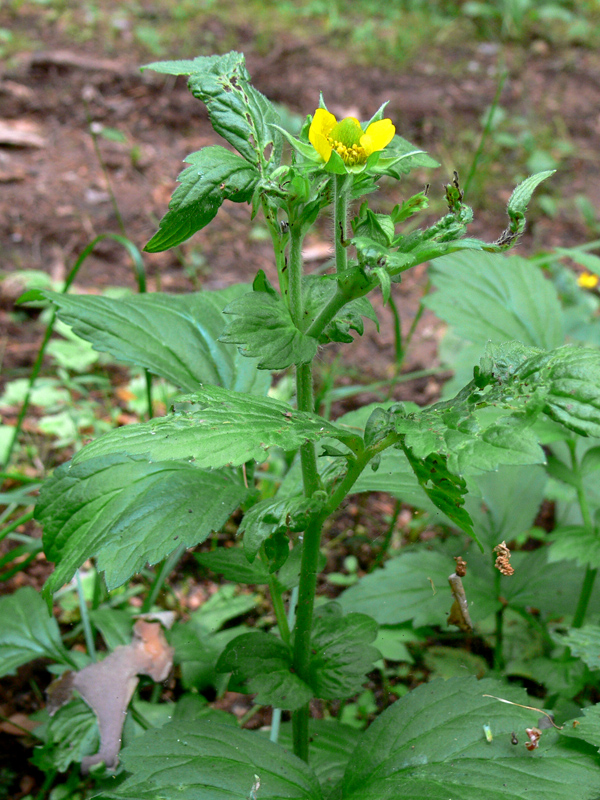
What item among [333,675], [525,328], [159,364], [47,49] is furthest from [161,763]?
[47,49]

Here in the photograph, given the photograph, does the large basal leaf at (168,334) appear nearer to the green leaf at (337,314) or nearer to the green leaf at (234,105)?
the green leaf at (337,314)

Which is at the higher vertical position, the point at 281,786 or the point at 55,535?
the point at 55,535

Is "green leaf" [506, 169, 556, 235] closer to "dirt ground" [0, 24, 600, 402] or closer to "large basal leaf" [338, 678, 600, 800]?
"large basal leaf" [338, 678, 600, 800]

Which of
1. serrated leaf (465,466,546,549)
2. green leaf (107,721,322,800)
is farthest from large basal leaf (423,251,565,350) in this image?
green leaf (107,721,322,800)

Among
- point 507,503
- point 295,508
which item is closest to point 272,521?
point 295,508

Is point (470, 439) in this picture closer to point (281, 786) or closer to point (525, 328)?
point (281, 786)
